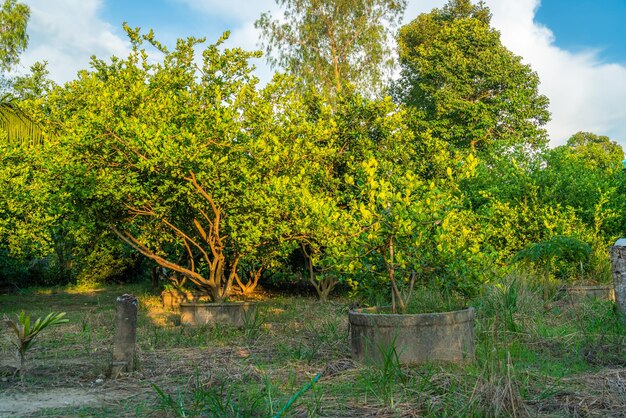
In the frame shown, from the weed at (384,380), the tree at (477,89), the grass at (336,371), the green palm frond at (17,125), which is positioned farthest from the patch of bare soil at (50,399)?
the tree at (477,89)

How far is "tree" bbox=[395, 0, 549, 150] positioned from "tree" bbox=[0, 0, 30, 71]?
16.8 m

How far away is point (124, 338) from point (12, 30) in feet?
75.9

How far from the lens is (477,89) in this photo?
82.4 ft

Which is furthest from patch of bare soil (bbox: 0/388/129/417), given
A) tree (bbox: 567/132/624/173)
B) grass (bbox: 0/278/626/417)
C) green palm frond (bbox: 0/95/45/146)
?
tree (bbox: 567/132/624/173)

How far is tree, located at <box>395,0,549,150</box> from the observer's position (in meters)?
23.9

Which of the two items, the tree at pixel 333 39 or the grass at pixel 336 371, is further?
the tree at pixel 333 39

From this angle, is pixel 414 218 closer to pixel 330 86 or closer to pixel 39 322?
pixel 39 322

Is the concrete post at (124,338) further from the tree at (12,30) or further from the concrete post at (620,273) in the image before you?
the tree at (12,30)

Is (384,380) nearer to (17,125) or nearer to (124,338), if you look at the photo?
(124,338)

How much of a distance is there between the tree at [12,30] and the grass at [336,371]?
19.5m

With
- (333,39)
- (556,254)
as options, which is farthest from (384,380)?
(333,39)

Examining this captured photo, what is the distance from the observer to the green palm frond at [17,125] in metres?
12.9

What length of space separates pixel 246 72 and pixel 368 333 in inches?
261

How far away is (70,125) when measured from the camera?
11.9 m
